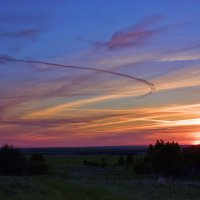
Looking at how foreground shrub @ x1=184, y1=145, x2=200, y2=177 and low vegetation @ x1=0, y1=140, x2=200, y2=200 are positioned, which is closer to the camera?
low vegetation @ x1=0, y1=140, x2=200, y2=200

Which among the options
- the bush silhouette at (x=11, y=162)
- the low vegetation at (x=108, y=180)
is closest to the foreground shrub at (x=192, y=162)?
the low vegetation at (x=108, y=180)

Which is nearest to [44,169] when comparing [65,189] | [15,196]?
[65,189]

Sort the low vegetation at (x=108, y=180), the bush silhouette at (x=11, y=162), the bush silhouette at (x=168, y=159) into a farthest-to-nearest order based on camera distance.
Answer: the bush silhouette at (x=168, y=159)
the bush silhouette at (x=11, y=162)
the low vegetation at (x=108, y=180)

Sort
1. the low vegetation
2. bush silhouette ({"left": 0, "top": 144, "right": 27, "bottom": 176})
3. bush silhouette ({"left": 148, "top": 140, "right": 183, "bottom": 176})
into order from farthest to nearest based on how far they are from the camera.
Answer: bush silhouette ({"left": 148, "top": 140, "right": 183, "bottom": 176}), bush silhouette ({"left": 0, "top": 144, "right": 27, "bottom": 176}), the low vegetation

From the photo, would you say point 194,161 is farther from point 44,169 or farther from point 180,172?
point 44,169

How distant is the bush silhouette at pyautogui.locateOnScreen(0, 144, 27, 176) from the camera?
60156 mm

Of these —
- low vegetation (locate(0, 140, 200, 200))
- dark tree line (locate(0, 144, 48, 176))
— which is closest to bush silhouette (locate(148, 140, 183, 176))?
low vegetation (locate(0, 140, 200, 200))

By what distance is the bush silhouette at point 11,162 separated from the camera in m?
60.2

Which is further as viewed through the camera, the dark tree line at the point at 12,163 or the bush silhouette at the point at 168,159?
the bush silhouette at the point at 168,159

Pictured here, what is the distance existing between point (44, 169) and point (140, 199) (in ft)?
126

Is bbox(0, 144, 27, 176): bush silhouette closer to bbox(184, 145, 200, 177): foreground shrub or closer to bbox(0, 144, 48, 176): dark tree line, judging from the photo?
bbox(0, 144, 48, 176): dark tree line

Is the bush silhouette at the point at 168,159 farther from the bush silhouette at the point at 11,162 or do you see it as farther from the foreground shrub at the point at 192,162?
the bush silhouette at the point at 11,162

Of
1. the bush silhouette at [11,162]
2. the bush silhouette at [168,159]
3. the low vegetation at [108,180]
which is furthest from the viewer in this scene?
the bush silhouette at [168,159]

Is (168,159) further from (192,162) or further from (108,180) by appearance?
(108,180)
